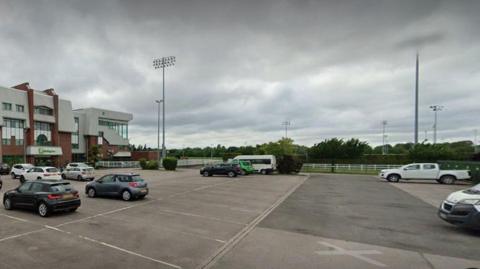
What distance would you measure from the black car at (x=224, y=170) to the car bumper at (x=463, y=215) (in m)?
23.1

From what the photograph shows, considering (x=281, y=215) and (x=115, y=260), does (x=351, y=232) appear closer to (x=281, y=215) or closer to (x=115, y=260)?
(x=281, y=215)

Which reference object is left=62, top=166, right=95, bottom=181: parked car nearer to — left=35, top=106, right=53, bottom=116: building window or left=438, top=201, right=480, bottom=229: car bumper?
left=35, top=106, right=53, bottom=116: building window

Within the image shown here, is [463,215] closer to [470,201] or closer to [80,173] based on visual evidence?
[470,201]

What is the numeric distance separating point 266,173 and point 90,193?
2460 cm

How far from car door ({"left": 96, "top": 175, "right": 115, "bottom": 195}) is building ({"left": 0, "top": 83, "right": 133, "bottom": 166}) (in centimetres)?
3755

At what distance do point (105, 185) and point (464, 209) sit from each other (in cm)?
1551

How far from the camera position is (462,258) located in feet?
20.8

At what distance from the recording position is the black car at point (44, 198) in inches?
397

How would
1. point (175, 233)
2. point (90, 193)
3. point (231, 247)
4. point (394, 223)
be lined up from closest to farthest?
point (231, 247) < point (175, 233) < point (394, 223) < point (90, 193)

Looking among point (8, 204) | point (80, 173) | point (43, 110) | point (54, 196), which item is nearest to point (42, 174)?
point (80, 173)

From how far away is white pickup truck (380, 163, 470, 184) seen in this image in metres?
24.6

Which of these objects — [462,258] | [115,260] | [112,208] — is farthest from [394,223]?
[112,208]

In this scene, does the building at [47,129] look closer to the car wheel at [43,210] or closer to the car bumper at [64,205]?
the car wheel at [43,210]

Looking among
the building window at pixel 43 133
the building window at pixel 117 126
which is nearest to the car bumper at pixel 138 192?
the building window at pixel 43 133
